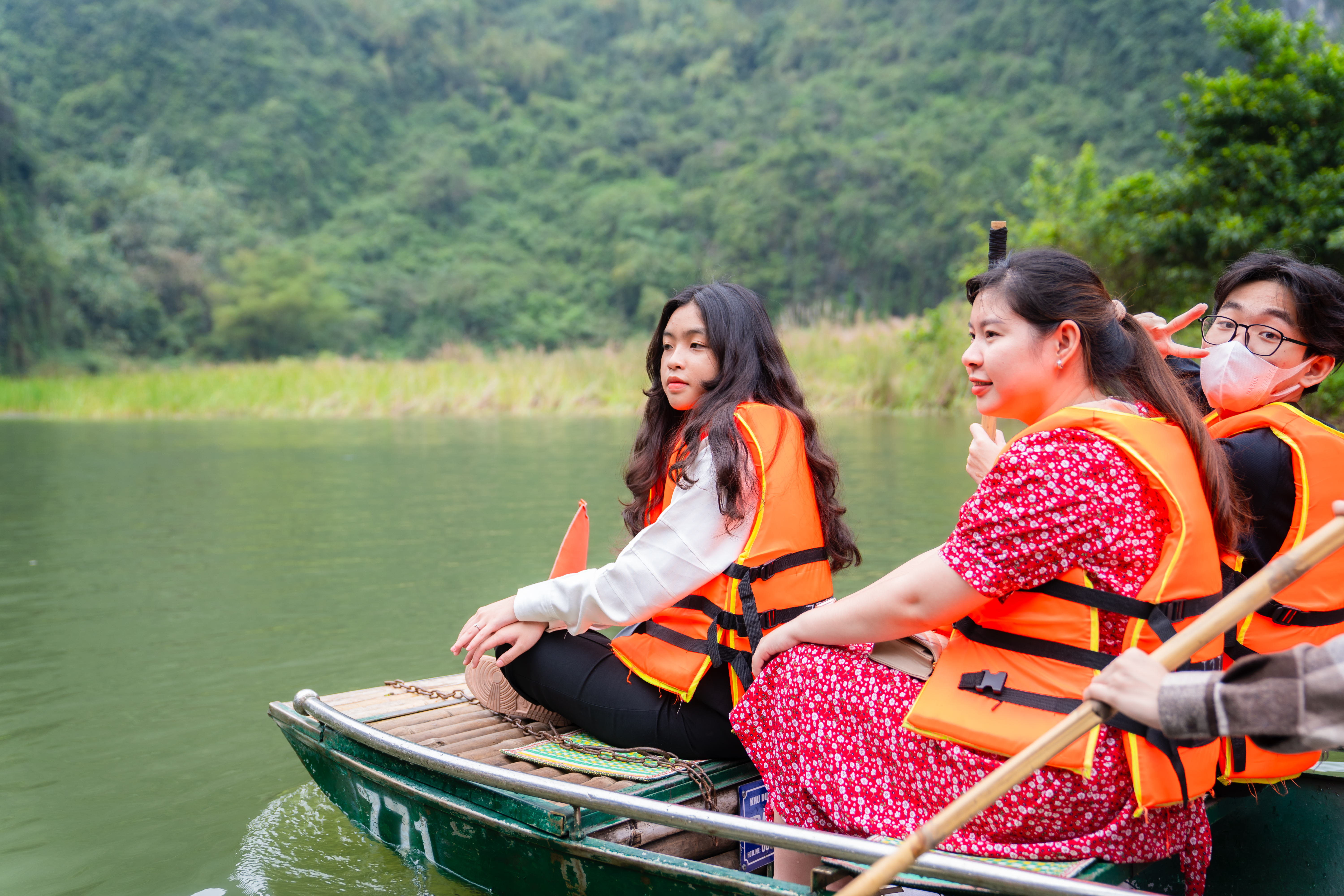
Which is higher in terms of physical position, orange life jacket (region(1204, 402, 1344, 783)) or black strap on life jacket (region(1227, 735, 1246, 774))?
orange life jacket (region(1204, 402, 1344, 783))

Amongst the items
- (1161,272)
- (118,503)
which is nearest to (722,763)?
(118,503)

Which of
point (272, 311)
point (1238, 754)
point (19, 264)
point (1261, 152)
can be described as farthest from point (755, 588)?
point (272, 311)

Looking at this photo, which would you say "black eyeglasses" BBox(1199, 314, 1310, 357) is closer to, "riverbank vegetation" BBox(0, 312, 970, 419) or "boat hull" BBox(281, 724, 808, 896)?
"boat hull" BBox(281, 724, 808, 896)

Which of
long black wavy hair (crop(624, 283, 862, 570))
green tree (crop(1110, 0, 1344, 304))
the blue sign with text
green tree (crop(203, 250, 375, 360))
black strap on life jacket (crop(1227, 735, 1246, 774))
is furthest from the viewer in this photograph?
green tree (crop(203, 250, 375, 360))

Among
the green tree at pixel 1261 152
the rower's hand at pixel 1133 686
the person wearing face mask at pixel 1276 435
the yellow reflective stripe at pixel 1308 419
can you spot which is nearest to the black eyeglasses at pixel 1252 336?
the person wearing face mask at pixel 1276 435

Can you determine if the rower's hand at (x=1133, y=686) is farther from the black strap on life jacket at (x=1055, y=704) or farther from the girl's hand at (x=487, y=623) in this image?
the girl's hand at (x=487, y=623)

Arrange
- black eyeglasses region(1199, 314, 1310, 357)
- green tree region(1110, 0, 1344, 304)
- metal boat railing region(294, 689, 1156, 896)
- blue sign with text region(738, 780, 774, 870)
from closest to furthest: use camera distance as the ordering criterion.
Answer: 1. metal boat railing region(294, 689, 1156, 896)
2. black eyeglasses region(1199, 314, 1310, 357)
3. blue sign with text region(738, 780, 774, 870)
4. green tree region(1110, 0, 1344, 304)

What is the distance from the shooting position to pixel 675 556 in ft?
6.56

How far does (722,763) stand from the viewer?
2.10 metres

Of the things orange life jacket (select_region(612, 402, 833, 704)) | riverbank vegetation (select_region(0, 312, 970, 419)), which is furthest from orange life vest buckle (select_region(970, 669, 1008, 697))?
riverbank vegetation (select_region(0, 312, 970, 419))

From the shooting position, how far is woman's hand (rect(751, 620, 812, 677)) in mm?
1702

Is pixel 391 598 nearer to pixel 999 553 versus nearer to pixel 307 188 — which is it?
pixel 999 553

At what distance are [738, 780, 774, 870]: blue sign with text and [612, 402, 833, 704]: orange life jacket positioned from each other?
19cm

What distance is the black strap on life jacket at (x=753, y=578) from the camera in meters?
1.99
